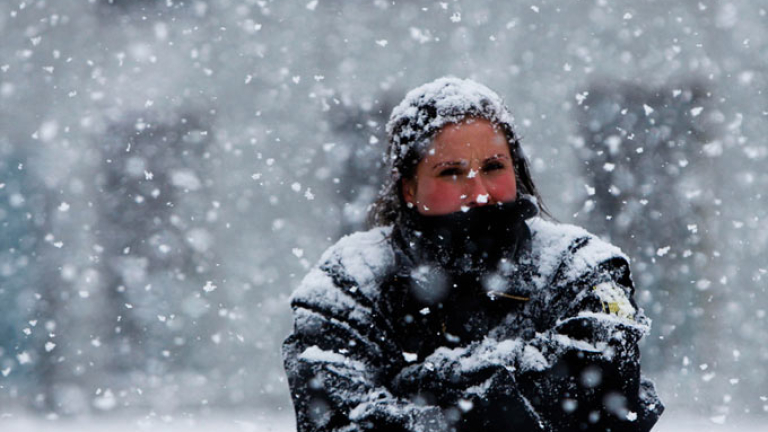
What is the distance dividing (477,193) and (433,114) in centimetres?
27

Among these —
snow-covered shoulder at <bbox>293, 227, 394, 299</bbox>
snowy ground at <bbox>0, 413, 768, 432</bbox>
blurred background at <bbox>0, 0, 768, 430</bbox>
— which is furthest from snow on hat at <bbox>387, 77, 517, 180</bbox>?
snowy ground at <bbox>0, 413, 768, 432</bbox>

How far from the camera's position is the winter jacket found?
1.62m

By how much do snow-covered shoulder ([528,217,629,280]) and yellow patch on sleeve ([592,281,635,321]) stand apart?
57 millimetres

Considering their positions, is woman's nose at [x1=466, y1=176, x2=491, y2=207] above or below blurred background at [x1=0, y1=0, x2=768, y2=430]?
below

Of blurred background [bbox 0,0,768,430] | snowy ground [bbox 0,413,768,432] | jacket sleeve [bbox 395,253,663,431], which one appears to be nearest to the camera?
jacket sleeve [bbox 395,253,663,431]

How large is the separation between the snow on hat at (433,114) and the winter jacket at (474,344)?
24 cm

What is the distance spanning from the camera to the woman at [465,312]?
1629mm

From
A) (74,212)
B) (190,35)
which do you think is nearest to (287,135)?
(190,35)

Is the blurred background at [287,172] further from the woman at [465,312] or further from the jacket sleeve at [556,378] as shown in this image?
the jacket sleeve at [556,378]

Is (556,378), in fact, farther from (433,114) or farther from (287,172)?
(287,172)

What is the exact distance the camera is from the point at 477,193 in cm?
182

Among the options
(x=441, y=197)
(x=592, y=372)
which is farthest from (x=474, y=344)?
(x=441, y=197)

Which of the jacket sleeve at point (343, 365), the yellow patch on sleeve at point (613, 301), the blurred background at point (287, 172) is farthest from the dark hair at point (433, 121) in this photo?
the blurred background at point (287, 172)

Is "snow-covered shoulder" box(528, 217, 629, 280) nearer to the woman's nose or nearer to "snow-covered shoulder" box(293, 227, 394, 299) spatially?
the woman's nose
